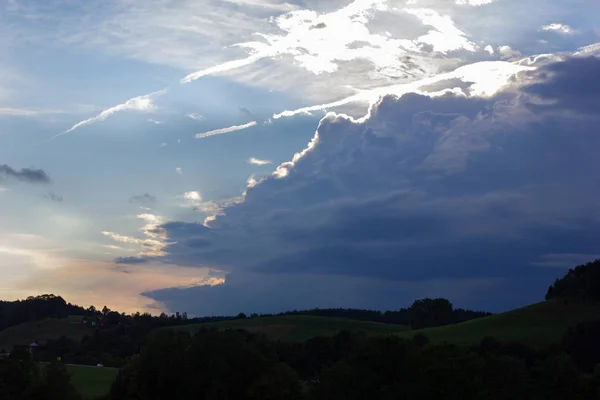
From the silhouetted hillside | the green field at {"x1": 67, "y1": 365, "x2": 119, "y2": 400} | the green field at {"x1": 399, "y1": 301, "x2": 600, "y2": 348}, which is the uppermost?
the silhouetted hillside

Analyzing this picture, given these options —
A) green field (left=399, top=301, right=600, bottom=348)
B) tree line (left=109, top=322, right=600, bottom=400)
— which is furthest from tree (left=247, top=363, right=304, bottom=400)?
green field (left=399, top=301, right=600, bottom=348)

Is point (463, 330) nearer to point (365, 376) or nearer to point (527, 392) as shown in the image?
point (527, 392)

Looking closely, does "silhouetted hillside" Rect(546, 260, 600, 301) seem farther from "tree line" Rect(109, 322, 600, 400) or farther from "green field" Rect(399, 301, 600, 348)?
"tree line" Rect(109, 322, 600, 400)

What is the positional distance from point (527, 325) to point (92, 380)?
275 ft

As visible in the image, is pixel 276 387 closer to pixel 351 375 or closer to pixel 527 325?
pixel 351 375

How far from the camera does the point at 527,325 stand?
151 m

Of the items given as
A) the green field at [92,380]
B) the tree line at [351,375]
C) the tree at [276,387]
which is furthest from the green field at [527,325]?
the tree at [276,387]

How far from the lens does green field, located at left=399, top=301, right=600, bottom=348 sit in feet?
463

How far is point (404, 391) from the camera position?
71000 mm

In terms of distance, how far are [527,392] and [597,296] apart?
90727mm

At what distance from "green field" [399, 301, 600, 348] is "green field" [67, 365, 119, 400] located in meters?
60.2

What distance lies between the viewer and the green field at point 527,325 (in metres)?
141

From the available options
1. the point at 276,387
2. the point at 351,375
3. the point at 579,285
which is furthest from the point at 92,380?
the point at 579,285

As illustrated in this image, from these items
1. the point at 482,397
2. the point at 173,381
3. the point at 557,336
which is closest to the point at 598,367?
the point at 482,397
